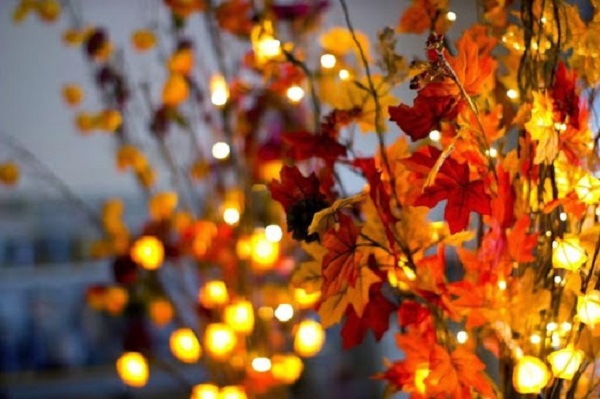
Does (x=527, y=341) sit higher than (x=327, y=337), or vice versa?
(x=327, y=337)

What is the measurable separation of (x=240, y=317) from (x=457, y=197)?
28.7 inches

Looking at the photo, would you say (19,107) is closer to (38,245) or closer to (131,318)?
(38,245)

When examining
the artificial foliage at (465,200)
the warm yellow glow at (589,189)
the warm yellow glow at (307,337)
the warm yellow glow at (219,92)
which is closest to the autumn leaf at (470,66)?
the artificial foliage at (465,200)

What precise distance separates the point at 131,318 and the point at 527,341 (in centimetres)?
104

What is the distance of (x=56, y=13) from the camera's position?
4.27 ft

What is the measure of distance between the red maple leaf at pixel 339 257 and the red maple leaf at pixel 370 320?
0.20 feet

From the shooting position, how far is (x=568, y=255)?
688 millimetres

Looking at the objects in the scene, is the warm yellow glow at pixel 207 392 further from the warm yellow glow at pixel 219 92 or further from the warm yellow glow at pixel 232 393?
the warm yellow glow at pixel 219 92

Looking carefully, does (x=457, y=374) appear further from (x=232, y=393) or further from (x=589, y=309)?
(x=232, y=393)

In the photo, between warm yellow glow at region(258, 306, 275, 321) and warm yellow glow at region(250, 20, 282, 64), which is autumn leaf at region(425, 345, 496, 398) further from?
warm yellow glow at region(258, 306, 275, 321)

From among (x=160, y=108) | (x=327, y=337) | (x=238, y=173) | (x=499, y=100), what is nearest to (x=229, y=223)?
(x=238, y=173)

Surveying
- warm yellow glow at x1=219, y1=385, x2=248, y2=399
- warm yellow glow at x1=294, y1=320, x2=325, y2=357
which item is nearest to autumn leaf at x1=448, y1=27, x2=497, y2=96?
warm yellow glow at x1=219, y1=385, x2=248, y2=399

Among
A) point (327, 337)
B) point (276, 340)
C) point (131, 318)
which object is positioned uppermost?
point (327, 337)

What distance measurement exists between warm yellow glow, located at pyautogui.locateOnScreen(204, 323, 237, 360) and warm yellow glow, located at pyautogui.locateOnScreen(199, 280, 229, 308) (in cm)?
6
